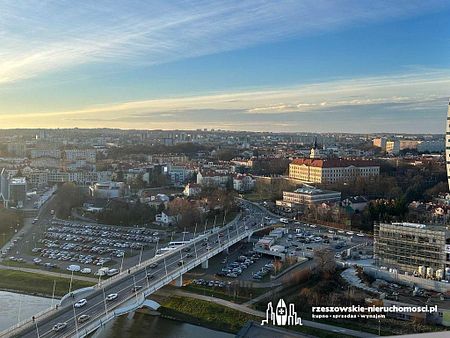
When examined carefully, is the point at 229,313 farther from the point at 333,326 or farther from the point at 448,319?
the point at 448,319

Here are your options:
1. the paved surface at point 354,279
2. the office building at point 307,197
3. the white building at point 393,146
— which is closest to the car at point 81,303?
the paved surface at point 354,279

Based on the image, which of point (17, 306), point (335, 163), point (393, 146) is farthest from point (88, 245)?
point (393, 146)

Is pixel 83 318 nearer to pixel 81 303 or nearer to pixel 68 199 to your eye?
pixel 81 303

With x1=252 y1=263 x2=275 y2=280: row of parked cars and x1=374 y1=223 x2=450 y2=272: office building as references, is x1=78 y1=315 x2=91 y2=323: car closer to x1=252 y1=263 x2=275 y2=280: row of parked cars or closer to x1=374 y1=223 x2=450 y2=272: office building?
x1=252 y1=263 x2=275 y2=280: row of parked cars

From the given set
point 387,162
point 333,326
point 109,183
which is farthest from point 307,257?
point 387,162

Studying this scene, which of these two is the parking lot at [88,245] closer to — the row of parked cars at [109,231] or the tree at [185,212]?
the row of parked cars at [109,231]

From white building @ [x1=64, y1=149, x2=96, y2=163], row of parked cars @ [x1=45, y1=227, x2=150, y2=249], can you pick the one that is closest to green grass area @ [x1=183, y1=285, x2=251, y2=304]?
row of parked cars @ [x1=45, y1=227, x2=150, y2=249]
